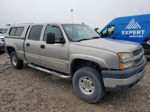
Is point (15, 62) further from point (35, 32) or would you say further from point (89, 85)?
point (89, 85)

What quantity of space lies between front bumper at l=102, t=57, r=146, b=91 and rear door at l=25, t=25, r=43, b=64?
8.15 ft

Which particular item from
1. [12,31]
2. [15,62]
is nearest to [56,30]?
[12,31]

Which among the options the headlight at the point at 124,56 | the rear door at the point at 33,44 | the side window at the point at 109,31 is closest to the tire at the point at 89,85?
the headlight at the point at 124,56

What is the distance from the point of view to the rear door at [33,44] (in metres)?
4.39

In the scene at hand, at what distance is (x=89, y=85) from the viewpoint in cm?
326

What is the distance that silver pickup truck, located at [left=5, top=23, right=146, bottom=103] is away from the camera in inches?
107

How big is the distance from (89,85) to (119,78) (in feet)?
2.73

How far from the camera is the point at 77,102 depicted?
→ 10.8ft

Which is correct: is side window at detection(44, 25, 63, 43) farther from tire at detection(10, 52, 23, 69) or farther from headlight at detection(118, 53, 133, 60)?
tire at detection(10, 52, 23, 69)

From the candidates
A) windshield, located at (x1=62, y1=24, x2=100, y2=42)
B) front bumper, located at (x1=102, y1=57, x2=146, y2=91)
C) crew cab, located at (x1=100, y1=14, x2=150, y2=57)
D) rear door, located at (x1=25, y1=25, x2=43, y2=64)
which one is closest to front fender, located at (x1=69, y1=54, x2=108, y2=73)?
front bumper, located at (x1=102, y1=57, x2=146, y2=91)

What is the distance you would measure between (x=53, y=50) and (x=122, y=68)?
1940 mm

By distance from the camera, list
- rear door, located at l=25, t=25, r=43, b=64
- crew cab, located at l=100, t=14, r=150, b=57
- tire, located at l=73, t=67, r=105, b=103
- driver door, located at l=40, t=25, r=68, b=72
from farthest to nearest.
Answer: crew cab, located at l=100, t=14, r=150, b=57
rear door, located at l=25, t=25, r=43, b=64
driver door, located at l=40, t=25, r=68, b=72
tire, located at l=73, t=67, r=105, b=103

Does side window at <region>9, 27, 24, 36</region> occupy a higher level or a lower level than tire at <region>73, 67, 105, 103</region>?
higher

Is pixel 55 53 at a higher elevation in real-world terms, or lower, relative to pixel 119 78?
higher
